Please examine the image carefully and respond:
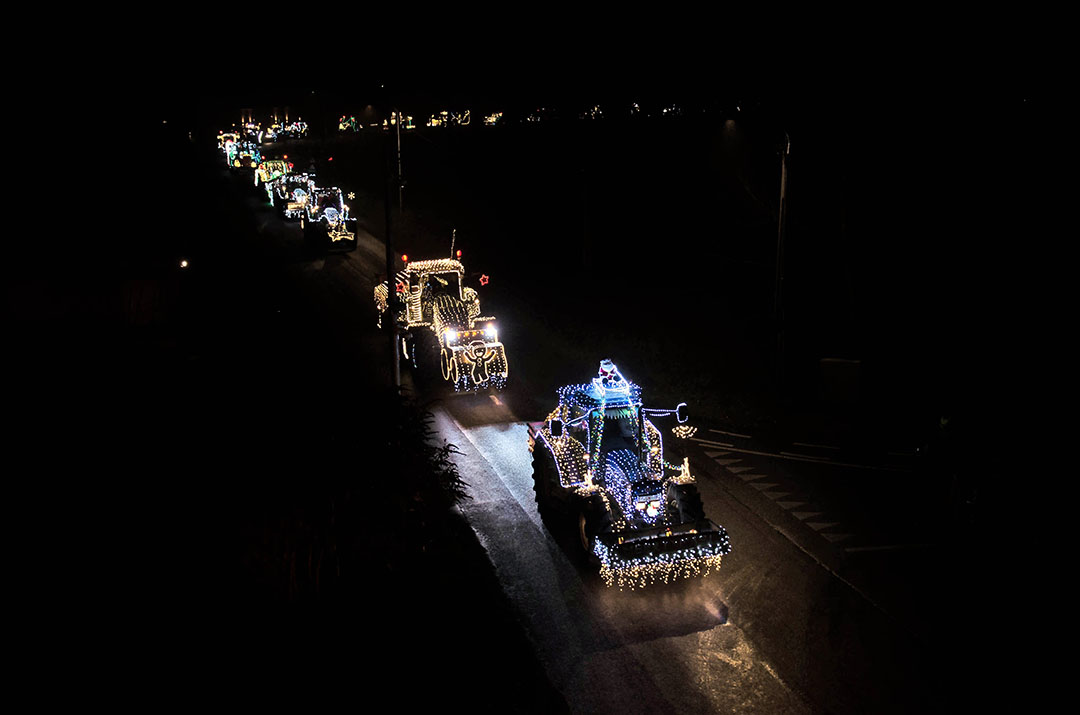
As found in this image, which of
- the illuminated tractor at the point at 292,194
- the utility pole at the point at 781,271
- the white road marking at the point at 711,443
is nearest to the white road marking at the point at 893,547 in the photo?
the white road marking at the point at 711,443

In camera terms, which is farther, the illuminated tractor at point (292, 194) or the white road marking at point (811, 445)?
the illuminated tractor at point (292, 194)

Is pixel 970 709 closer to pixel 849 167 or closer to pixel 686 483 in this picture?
pixel 686 483

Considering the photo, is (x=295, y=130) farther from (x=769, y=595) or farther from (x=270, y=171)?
(x=769, y=595)

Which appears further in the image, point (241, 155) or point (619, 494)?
point (241, 155)

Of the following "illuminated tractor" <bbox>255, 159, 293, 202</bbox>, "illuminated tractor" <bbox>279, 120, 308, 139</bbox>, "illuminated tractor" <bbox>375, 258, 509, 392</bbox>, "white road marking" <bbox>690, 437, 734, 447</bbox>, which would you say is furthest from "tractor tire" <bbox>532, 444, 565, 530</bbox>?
"illuminated tractor" <bbox>279, 120, 308, 139</bbox>

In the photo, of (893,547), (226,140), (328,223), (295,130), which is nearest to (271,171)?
(328,223)

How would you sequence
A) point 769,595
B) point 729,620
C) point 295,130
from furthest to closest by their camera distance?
point 295,130 < point 769,595 < point 729,620

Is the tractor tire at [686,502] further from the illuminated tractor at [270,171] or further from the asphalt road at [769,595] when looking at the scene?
the illuminated tractor at [270,171]
